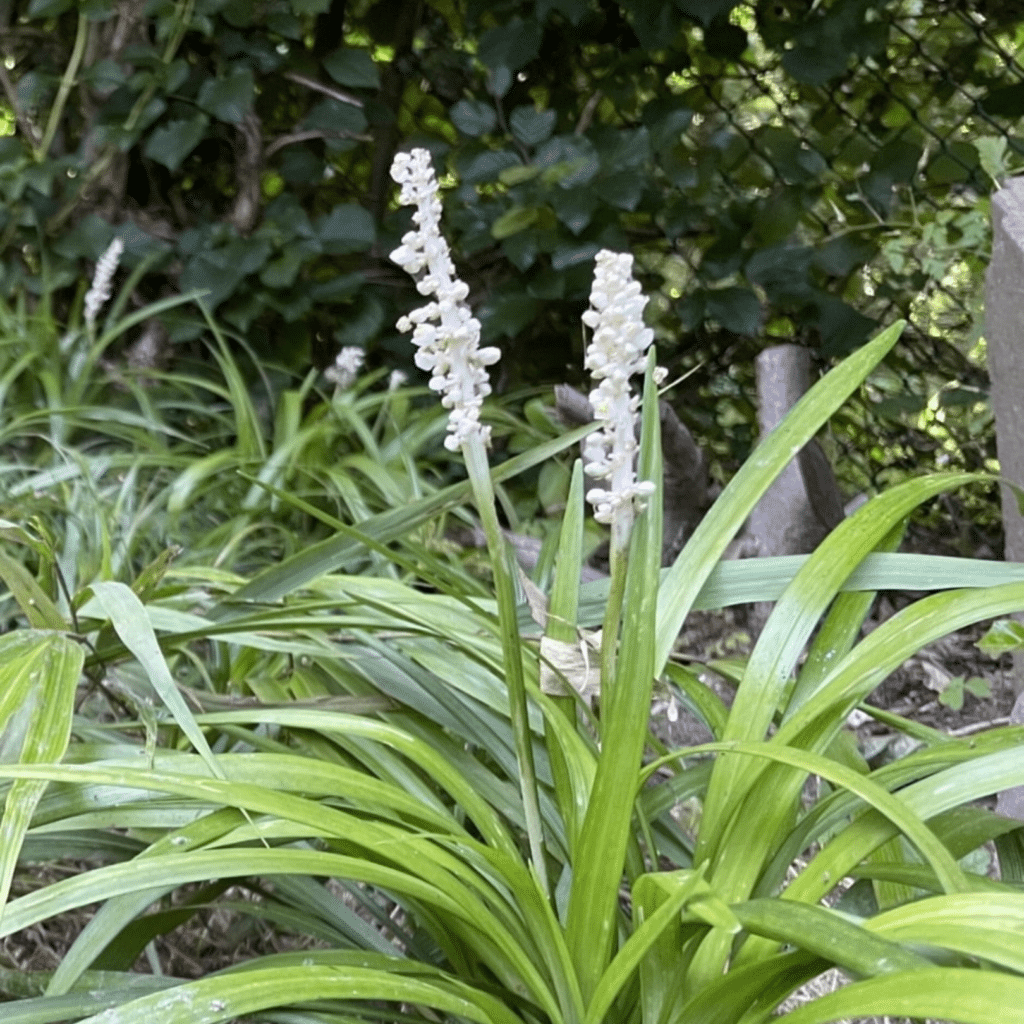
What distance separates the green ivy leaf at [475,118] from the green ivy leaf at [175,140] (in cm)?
57

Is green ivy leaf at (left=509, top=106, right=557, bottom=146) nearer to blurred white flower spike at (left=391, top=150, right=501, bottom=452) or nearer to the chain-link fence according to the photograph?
the chain-link fence

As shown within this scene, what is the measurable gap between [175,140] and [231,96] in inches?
6.2

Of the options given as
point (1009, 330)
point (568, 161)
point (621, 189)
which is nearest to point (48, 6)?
point (568, 161)

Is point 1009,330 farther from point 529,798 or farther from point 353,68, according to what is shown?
point 353,68

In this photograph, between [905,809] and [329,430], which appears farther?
[329,430]

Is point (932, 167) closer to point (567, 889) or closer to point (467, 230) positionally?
point (467, 230)

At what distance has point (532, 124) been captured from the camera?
232 cm

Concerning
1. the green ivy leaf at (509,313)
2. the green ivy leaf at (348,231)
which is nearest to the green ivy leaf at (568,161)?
the green ivy leaf at (509,313)

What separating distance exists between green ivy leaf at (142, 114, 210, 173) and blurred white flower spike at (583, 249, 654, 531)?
2063mm

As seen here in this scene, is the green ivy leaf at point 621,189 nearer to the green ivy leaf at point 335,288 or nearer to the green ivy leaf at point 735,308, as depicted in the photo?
the green ivy leaf at point 735,308

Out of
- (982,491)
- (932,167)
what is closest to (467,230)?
(932,167)

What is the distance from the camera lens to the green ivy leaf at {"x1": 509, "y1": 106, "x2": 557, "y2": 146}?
7.61ft

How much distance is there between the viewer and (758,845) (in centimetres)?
77

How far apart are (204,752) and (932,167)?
2004 mm
